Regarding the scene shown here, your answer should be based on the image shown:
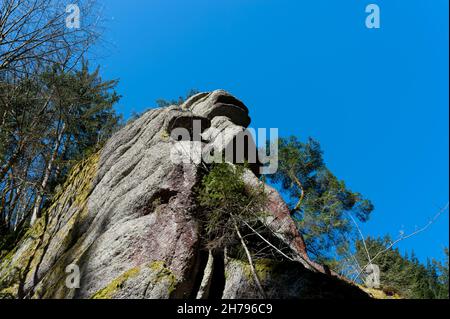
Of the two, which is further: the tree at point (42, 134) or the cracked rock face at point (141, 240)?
the tree at point (42, 134)

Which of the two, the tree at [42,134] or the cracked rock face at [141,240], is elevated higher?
the tree at [42,134]

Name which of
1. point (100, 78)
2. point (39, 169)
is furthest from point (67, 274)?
point (100, 78)

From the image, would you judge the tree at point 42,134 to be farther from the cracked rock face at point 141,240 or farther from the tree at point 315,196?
the tree at point 315,196

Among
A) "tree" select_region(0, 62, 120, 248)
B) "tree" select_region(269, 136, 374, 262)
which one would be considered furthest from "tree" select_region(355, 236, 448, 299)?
"tree" select_region(0, 62, 120, 248)

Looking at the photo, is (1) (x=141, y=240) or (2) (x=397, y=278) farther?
(2) (x=397, y=278)

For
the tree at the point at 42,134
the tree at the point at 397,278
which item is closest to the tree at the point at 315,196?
the tree at the point at 397,278

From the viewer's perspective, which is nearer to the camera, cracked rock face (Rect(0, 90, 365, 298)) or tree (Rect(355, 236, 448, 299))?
cracked rock face (Rect(0, 90, 365, 298))

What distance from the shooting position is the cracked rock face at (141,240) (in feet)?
22.0

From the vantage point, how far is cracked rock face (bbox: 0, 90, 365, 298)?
6.70m

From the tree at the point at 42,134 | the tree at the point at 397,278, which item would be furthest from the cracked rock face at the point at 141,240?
the tree at the point at 397,278

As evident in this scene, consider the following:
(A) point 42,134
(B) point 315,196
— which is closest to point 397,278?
(B) point 315,196

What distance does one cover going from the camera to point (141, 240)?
757 cm

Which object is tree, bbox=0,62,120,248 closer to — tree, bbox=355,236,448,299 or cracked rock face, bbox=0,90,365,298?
cracked rock face, bbox=0,90,365,298

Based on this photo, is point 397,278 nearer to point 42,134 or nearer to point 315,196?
point 315,196
